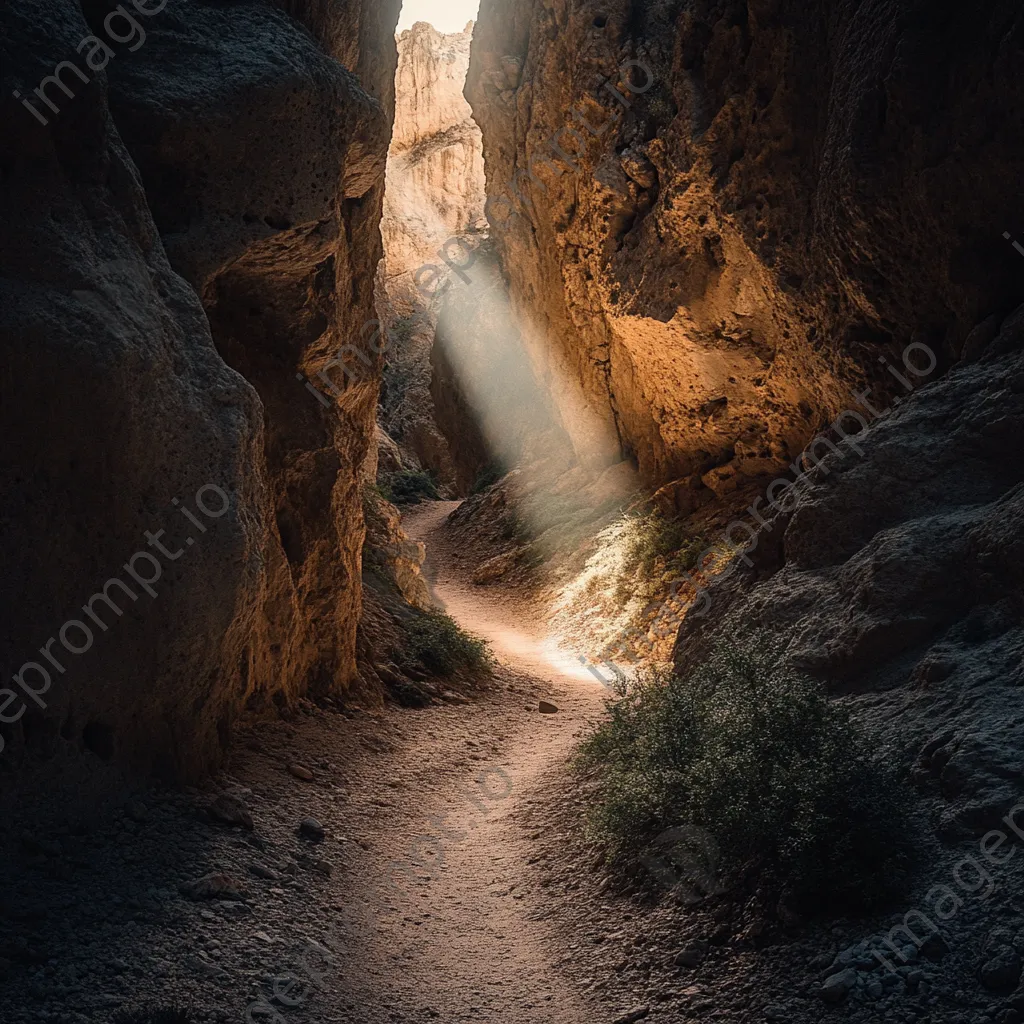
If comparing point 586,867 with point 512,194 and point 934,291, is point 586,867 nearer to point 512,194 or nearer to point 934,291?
point 934,291

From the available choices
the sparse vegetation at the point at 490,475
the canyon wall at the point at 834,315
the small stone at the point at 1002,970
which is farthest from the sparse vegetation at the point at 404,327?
the small stone at the point at 1002,970

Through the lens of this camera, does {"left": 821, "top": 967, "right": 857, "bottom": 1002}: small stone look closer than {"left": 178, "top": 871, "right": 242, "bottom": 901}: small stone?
Yes

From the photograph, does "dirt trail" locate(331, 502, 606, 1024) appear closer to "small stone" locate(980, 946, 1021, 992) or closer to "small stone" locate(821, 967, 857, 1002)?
"small stone" locate(821, 967, 857, 1002)

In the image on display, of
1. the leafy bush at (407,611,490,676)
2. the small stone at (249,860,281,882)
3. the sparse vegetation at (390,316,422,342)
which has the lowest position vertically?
the small stone at (249,860,281,882)

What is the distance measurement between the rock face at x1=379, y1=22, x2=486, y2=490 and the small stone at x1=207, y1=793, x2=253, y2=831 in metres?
42.0

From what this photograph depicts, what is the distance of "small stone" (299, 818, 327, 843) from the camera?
Result: 21.5 ft

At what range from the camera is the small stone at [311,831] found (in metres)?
6.55

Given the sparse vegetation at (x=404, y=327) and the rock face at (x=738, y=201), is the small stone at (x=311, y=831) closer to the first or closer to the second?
the rock face at (x=738, y=201)

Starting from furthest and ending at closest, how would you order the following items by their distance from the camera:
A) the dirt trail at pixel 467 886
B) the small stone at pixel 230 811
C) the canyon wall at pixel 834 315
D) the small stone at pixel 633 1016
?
the small stone at pixel 230 811
the canyon wall at pixel 834 315
the dirt trail at pixel 467 886
the small stone at pixel 633 1016

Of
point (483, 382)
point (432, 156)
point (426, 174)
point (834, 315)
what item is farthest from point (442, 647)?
point (432, 156)

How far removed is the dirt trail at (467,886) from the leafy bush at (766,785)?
0.91 metres

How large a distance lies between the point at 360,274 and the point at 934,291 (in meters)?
6.51

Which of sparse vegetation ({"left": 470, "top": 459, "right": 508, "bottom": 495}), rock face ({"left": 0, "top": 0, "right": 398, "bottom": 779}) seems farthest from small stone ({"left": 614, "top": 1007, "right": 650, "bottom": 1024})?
sparse vegetation ({"left": 470, "top": 459, "right": 508, "bottom": 495})

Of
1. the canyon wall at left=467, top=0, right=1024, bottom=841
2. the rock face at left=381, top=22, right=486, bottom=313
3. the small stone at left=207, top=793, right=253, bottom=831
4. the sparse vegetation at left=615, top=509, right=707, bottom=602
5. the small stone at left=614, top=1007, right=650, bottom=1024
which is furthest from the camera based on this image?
the rock face at left=381, top=22, right=486, bottom=313
